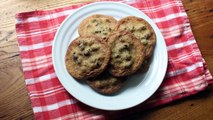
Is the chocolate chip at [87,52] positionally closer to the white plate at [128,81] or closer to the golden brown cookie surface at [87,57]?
the golden brown cookie surface at [87,57]

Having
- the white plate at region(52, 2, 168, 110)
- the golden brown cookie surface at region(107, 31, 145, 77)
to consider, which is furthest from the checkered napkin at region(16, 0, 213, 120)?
the golden brown cookie surface at region(107, 31, 145, 77)

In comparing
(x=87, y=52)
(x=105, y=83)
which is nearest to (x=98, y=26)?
(x=87, y=52)

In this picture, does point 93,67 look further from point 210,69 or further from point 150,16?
point 210,69

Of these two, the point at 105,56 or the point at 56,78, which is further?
the point at 56,78

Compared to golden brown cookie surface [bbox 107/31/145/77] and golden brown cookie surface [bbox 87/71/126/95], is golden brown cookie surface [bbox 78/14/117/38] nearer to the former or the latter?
golden brown cookie surface [bbox 107/31/145/77]

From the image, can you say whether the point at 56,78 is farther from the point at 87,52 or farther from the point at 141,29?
the point at 141,29

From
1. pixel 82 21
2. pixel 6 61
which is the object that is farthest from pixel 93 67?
A: pixel 6 61
